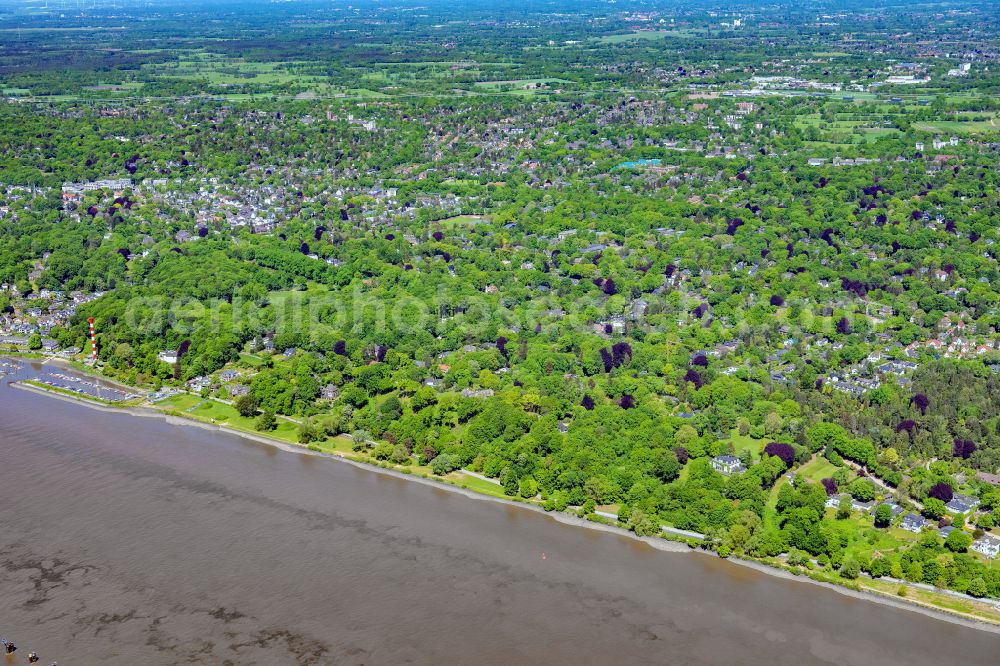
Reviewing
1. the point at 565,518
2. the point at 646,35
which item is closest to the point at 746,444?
the point at 565,518

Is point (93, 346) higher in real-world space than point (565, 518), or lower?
higher

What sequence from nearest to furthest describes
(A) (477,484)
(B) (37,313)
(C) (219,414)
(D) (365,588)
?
(D) (365,588) → (A) (477,484) → (C) (219,414) → (B) (37,313)

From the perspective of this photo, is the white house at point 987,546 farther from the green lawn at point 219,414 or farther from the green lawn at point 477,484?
the green lawn at point 219,414

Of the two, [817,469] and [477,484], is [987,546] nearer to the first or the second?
[817,469]

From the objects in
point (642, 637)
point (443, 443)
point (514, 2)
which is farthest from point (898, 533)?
point (514, 2)

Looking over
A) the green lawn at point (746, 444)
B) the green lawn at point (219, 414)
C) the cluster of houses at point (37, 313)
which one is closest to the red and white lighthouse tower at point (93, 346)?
the cluster of houses at point (37, 313)

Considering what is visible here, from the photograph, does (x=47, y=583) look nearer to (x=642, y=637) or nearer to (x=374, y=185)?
(x=642, y=637)
